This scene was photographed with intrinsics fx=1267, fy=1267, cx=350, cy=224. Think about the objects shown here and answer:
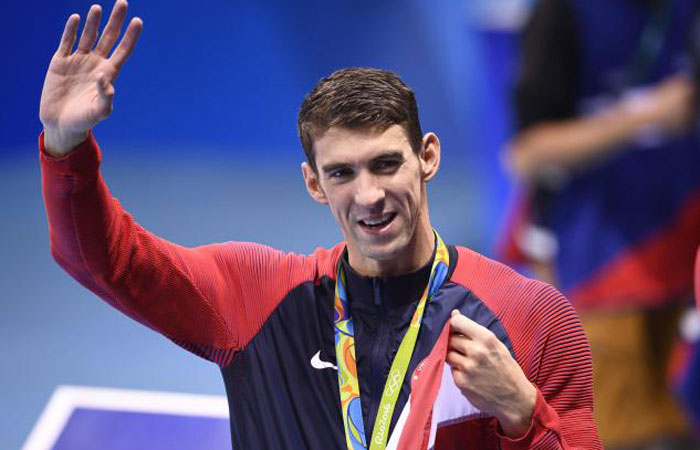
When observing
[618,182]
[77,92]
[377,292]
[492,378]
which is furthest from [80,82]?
[618,182]

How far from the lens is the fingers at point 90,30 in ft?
9.02

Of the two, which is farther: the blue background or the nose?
Result: the blue background

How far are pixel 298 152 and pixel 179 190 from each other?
85 cm

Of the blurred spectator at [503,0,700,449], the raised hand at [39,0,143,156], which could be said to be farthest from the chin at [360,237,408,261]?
the blurred spectator at [503,0,700,449]

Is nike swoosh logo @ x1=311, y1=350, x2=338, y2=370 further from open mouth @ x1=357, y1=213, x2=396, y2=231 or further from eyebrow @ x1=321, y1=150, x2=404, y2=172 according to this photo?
eyebrow @ x1=321, y1=150, x2=404, y2=172

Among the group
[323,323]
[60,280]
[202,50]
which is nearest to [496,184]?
[202,50]

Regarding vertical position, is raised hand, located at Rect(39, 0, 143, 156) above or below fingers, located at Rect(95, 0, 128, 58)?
below

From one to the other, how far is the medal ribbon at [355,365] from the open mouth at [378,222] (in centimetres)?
18

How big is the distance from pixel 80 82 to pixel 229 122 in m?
5.65

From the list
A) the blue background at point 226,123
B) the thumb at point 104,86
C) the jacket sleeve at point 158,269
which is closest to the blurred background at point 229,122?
the blue background at point 226,123

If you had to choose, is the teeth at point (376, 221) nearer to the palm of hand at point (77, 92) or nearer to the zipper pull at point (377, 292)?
the zipper pull at point (377, 292)

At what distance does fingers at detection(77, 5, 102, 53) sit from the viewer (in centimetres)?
275

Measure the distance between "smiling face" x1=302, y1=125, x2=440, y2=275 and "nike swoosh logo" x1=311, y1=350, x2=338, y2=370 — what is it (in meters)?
0.26

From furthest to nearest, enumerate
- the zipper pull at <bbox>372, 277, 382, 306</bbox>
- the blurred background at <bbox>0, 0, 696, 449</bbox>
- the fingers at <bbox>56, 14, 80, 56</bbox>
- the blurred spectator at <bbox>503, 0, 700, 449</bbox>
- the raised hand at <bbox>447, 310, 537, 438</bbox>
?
the blurred background at <bbox>0, 0, 696, 449</bbox> < the blurred spectator at <bbox>503, 0, 700, 449</bbox> < the zipper pull at <bbox>372, 277, 382, 306</bbox> < the fingers at <bbox>56, 14, 80, 56</bbox> < the raised hand at <bbox>447, 310, 537, 438</bbox>
